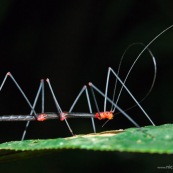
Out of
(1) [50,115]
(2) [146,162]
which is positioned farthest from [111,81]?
(1) [50,115]

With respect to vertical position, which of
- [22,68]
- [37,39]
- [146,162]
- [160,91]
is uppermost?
[37,39]

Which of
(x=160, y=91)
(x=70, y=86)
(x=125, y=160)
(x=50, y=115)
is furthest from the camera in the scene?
(x=70, y=86)

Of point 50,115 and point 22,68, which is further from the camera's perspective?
point 22,68

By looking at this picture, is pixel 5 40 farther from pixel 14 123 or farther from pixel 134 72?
pixel 134 72

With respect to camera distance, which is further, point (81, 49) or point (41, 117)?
point (81, 49)

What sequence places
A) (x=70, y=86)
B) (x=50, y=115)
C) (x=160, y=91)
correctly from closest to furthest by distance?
(x=50, y=115)
(x=160, y=91)
(x=70, y=86)

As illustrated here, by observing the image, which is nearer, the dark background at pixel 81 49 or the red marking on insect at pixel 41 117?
the red marking on insect at pixel 41 117

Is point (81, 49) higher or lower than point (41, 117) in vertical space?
higher

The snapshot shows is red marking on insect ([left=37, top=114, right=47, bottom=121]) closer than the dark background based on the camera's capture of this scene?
Yes
